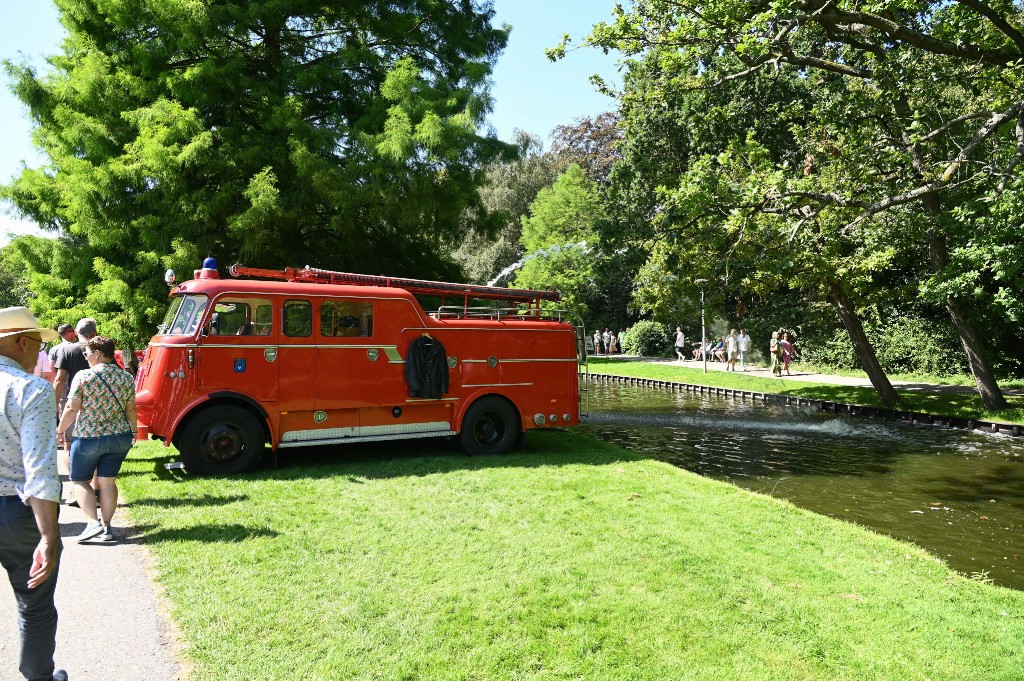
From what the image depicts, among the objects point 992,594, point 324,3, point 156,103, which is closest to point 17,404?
point 992,594

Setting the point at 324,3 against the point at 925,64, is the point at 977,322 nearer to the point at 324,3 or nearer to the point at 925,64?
the point at 925,64

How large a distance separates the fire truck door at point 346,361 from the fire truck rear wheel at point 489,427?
1641 mm

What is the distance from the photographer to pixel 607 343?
48.1m

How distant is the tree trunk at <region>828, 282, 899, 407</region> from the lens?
21.0m

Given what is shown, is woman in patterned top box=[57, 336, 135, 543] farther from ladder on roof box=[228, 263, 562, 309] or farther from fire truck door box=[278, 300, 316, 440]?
ladder on roof box=[228, 263, 562, 309]

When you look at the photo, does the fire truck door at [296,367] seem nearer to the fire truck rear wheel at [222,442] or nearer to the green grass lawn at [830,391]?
the fire truck rear wheel at [222,442]

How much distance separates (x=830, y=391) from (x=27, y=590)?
23.9 meters

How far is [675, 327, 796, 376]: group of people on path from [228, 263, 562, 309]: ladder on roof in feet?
64.7

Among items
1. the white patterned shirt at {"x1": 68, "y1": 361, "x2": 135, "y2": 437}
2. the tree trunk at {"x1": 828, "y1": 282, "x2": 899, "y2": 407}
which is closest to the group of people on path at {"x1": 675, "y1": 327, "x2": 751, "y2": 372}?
the tree trunk at {"x1": 828, "y1": 282, "x2": 899, "y2": 407}

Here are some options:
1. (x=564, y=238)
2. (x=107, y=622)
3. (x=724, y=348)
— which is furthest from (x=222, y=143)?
(x=564, y=238)

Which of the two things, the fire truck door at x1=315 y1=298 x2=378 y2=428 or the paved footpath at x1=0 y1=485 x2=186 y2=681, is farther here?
the fire truck door at x1=315 y1=298 x2=378 y2=428

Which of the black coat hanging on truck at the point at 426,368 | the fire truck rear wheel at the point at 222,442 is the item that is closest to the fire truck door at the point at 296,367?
the fire truck rear wheel at the point at 222,442

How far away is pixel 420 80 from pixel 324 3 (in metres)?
2.86

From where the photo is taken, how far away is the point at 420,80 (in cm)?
1655
